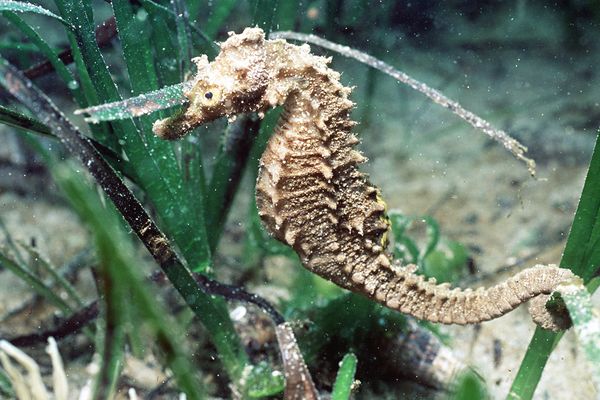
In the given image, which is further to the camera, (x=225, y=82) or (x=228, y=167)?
(x=228, y=167)

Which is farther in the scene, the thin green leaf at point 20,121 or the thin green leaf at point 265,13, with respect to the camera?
the thin green leaf at point 265,13

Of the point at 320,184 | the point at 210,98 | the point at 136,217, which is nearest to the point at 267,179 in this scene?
the point at 320,184

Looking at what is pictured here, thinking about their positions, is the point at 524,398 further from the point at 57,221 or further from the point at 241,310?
the point at 57,221

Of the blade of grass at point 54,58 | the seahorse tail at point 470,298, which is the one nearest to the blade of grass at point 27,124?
the blade of grass at point 54,58

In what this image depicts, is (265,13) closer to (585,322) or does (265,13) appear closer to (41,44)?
(41,44)

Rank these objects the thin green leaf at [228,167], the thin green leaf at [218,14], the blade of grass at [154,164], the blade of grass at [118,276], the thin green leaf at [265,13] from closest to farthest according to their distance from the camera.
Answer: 1. the blade of grass at [118,276]
2. the blade of grass at [154,164]
3. the thin green leaf at [265,13]
4. the thin green leaf at [228,167]
5. the thin green leaf at [218,14]

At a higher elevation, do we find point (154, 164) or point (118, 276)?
point (154, 164)

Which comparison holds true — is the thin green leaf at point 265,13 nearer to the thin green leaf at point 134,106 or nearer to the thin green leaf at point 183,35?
the thin green leaf at point 183,35
